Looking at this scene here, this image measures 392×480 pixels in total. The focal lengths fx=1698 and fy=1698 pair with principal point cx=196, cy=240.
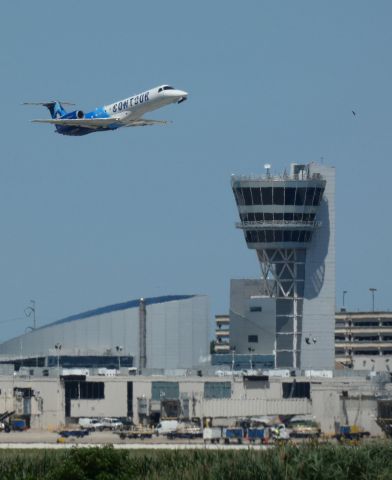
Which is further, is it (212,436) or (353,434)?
(212,436)

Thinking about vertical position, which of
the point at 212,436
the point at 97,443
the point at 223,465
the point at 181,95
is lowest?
the point at 97,443

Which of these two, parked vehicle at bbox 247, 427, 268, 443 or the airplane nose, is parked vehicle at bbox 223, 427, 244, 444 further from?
the airplane nose

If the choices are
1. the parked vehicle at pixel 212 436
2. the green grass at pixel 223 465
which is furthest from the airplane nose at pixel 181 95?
the green grass at pixel 223 465

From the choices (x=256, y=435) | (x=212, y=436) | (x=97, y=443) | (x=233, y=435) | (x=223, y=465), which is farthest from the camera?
(x=256, y=435)

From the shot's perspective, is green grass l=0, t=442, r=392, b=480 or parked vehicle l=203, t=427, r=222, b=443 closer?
green grass l=0, t=442, r=392, b=480

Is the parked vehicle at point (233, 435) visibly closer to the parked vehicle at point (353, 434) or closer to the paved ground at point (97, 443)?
the paved ground at point (97, 443)

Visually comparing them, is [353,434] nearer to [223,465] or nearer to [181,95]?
[181,95]

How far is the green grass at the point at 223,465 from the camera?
116 metres

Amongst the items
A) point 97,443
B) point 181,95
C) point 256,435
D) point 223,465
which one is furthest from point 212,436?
point 223,465

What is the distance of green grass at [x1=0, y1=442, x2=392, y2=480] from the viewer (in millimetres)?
116500

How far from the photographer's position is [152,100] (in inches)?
7662

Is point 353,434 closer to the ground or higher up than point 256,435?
higher up

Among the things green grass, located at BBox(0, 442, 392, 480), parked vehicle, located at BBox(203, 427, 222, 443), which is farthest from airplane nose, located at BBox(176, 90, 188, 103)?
green grass, located at BBox(0, 442, 392, 480)

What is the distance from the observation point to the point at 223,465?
119 metres
